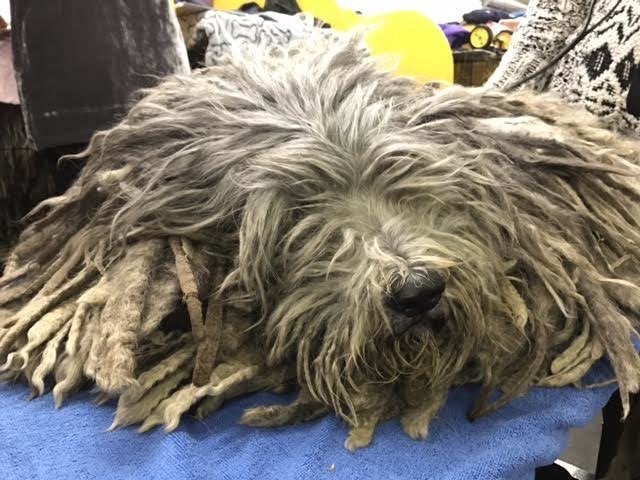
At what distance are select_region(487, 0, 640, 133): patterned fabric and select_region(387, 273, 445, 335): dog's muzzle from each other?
83cm

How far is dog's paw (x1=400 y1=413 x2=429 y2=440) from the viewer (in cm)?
78

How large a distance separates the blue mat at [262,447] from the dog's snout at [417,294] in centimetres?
15

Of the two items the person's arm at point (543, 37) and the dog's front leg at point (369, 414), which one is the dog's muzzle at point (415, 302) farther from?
the person's arm at point (543, 37)

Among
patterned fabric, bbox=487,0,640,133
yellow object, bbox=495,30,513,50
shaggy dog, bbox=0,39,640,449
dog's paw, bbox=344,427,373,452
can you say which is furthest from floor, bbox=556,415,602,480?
yellow object, bbox=495,30,513,50

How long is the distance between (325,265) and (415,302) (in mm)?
128

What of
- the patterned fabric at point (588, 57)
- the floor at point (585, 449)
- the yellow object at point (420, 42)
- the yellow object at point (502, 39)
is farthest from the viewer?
the yellow object at point (502, 39)

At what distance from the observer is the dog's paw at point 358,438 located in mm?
762

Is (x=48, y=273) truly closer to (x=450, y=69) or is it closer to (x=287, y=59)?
(x=287, y=59)

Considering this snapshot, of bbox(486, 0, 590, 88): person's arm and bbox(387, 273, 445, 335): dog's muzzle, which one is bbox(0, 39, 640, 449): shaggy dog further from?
bbox(486, 0, 590, 88): person's arm

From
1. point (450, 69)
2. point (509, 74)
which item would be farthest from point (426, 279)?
point (450, 69)

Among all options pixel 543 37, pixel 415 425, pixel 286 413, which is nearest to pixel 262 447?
pixel 286 413

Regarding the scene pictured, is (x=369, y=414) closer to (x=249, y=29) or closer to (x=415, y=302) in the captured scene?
(x=415, y=302)

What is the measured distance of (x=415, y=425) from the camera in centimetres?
79

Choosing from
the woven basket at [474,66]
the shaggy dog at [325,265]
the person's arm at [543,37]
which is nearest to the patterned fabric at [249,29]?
the person's arm at [543,37]
